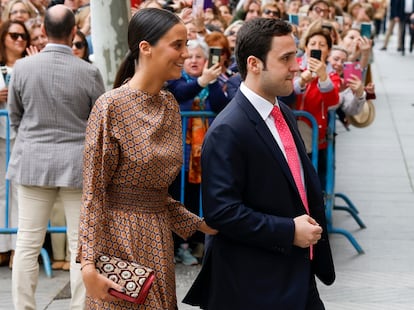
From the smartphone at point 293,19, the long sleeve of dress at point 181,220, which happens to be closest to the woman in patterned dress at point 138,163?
the long sleeve of dress at point 181,220

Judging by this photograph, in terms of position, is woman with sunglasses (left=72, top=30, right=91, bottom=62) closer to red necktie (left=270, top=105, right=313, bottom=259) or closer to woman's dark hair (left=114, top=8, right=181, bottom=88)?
woman's dark hair (left=114, top=8, right=181, bottom=88)

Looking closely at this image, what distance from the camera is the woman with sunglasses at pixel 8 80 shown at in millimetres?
6975

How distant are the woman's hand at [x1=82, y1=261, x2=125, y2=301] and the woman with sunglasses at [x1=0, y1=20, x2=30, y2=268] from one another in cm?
343

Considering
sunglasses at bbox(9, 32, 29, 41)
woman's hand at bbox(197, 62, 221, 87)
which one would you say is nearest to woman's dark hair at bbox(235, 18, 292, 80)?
woman's hand at bbox(197, 62, 221, 87)

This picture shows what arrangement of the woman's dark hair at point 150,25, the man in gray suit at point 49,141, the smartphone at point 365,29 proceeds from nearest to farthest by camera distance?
the woman's dark hair at point 150,25
the man in gray suit at point 49,141
the smartphone at point 365,29

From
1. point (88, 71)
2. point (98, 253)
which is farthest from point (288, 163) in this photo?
point (88, 71)

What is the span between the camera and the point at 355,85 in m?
7.46

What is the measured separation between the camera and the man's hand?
3602mm

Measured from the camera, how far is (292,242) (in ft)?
11.8

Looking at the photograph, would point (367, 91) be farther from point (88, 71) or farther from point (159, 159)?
point (159, 159)

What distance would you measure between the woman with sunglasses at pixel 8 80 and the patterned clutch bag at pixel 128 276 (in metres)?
3.38

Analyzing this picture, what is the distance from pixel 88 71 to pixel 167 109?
153 centimetres

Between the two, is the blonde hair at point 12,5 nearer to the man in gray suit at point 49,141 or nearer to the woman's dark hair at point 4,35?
the woman's dark hair at point 4,35

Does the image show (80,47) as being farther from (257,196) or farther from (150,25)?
(257,196)
